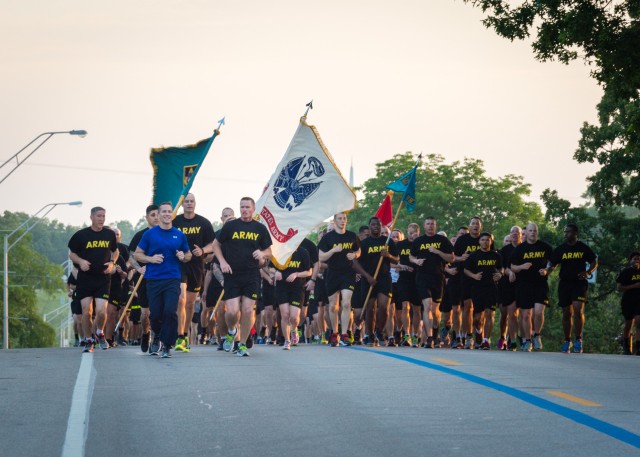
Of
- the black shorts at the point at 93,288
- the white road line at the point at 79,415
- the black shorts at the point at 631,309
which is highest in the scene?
the black shorts at the point at 93,288

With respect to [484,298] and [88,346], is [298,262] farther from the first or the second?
[88,346]

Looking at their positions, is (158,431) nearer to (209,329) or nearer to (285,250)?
(285,250)

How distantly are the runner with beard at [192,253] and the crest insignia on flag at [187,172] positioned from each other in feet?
4.52

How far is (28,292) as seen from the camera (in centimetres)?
8844

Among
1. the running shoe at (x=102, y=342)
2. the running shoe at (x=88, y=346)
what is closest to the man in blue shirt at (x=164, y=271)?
the running shoe at (x=88, y=346)

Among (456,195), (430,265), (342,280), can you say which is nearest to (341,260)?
(342,280)

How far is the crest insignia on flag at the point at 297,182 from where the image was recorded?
826 inches

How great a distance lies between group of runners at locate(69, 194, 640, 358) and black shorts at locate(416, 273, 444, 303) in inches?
0.9

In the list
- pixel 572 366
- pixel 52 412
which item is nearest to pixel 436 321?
pixel 572 366

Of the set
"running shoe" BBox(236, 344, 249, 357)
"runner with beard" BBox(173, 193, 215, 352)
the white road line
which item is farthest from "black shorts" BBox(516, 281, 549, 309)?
the white road line

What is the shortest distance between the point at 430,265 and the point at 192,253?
5.04 metres

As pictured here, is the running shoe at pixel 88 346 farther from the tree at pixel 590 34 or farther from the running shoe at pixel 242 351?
the tree at pixel 590 34

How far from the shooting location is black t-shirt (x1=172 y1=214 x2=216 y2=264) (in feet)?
60.8

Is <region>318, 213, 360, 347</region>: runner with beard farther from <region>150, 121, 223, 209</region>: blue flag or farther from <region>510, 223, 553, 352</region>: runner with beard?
<region>510, 223, 553, 352</region>: runner with beard
